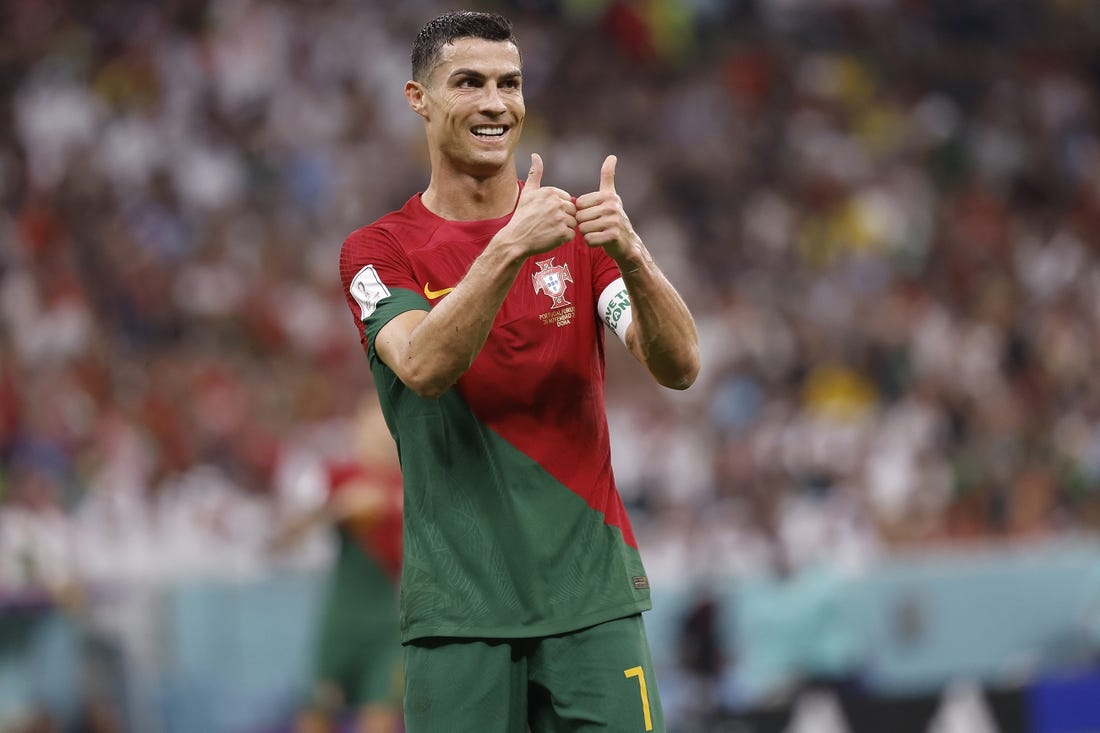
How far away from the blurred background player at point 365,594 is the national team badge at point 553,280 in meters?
4.57

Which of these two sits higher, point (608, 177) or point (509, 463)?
point (608, 177)

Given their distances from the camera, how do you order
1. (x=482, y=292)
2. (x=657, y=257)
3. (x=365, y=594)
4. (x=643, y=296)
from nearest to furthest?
(x=482, y=292) < (x=643, y=296) < (x=365, y=594) < (x=657, y=257)

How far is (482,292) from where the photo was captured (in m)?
3.79

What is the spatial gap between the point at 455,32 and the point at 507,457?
109 centimetres

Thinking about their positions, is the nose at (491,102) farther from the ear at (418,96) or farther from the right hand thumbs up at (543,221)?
the right hand thumbs up at (543,221)

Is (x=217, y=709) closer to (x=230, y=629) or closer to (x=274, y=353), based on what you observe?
(x=230, y=629)

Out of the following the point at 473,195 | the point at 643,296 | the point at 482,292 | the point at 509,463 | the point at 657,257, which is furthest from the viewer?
the point at 657,257

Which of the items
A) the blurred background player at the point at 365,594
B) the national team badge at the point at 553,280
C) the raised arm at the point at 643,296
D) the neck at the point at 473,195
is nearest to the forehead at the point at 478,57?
the neck at the point at 473,195

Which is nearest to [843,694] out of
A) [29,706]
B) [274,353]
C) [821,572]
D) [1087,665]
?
[821,572]

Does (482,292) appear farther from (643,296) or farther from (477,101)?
(477,101)

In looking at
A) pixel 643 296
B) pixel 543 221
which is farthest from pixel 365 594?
pixel 543 221

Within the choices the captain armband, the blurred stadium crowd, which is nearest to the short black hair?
the captain armband

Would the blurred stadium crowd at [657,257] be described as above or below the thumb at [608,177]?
above

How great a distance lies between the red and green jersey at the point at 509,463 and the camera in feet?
13.4
